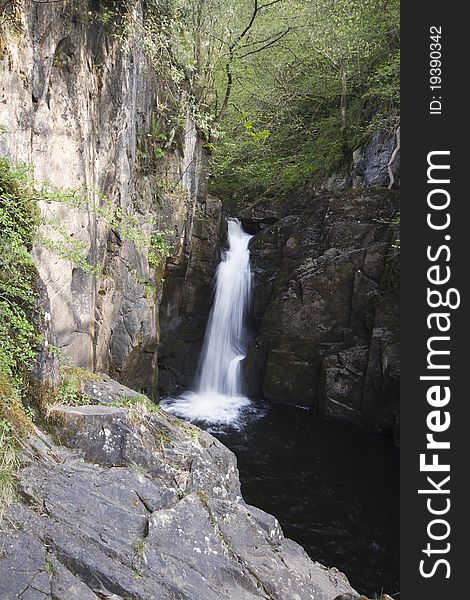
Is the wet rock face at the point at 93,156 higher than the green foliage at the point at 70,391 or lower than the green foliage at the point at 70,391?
higher

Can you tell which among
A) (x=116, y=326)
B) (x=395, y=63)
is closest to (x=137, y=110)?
(x=116, y=326)

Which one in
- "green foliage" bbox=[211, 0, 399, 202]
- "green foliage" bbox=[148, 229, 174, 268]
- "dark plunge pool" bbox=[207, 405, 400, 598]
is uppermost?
"green foliage" bbox=[211, 0, 399, 202]

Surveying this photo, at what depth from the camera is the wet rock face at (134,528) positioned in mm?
3213

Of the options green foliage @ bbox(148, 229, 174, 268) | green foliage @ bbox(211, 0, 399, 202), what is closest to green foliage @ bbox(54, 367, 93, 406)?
green foliage @ bbox(148, 229, 174, 268)

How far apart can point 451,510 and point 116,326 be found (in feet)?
23.3

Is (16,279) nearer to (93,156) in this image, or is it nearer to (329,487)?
(93,156)

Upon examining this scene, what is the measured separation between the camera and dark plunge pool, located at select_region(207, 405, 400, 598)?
7695 mm

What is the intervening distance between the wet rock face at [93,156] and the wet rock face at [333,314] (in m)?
4.28

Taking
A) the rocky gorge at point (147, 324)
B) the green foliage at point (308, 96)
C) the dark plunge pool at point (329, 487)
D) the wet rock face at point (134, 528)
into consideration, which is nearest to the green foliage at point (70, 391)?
the rocky gorge at point (147, 324)

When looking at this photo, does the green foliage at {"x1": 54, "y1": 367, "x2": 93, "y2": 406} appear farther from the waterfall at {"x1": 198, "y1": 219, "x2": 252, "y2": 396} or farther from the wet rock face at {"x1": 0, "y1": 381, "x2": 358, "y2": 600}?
the waterfall at {"x1": 198, "y1": 219, "x2": 252, "y2": 396}

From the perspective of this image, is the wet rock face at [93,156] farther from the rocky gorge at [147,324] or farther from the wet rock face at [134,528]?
the wet rock face at [134,528]

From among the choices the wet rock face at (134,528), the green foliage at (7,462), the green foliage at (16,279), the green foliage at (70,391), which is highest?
the green foliage at (16,279)

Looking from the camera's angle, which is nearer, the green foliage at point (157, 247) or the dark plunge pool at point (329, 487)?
the dark plunge pool at point (329, 487)

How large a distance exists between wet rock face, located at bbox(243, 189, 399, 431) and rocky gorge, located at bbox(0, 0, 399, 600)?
0.18 ft
